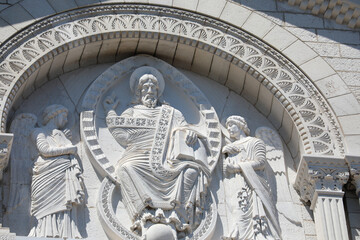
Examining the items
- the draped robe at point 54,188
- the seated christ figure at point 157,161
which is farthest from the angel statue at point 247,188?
the draped robe at point 54,188

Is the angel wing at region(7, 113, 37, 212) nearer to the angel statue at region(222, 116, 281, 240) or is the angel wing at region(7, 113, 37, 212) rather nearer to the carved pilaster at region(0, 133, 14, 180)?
the carved pilaster at region(0, 133, 14, 180)

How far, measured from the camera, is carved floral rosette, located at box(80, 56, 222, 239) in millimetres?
10922

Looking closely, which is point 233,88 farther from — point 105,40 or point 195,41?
point 105,40

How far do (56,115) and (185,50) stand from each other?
6.08 ft

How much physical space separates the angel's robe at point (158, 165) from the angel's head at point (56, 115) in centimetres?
52

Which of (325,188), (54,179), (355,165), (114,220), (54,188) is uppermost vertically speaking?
(355,165)

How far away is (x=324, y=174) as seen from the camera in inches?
444

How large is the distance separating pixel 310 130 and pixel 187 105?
1.54m

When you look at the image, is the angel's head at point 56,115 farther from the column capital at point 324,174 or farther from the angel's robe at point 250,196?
the column capital at point 324,174

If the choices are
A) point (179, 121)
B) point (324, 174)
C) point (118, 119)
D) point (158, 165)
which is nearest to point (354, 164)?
point (324, 174)

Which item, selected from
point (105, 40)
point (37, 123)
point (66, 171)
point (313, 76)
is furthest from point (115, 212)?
point (313, 76)

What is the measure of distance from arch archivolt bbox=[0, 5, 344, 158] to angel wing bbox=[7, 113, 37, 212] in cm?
29

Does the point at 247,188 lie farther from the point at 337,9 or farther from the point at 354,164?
the point at 337,9

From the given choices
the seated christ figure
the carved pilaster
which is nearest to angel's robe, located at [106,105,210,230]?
the seated christ figure
